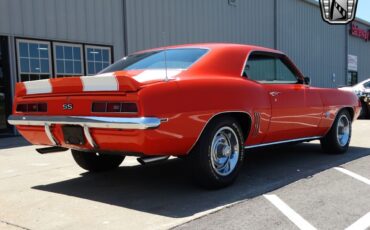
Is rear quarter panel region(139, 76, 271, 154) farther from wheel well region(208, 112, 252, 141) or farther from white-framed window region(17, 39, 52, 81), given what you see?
white-framed window region(17, 39, 52, 81)

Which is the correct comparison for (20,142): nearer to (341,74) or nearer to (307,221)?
(307,221)

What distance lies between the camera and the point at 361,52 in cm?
2881

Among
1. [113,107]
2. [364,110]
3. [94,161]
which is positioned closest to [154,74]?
[113,107]

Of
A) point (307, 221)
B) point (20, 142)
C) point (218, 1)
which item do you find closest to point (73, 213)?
point (307, 221)

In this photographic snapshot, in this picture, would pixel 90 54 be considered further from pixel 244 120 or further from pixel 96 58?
pixel 244 120

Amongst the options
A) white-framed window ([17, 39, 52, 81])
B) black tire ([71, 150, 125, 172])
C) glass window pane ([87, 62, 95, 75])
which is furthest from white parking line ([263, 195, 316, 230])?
glass window pane ([87, 62, 95, 75])

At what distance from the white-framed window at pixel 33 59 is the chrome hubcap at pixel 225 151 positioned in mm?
7259

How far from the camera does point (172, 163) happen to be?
19.7ft

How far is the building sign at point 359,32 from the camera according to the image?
27000 millimetres

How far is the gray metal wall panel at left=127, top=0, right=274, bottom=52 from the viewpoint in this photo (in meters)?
13.0

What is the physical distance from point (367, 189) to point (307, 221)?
4.45 ft

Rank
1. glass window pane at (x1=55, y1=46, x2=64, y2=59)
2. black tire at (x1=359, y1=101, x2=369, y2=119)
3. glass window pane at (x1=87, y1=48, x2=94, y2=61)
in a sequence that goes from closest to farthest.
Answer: glass window pane at (x1=55, y1=46, x2=64, y2=59) < glass window pane at (x1=87, y1=48, x2=94, y2=61) < black tire at (x1=359, y1=101, x2=369, y2=119)

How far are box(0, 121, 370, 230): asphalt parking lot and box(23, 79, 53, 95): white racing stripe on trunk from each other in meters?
1.03

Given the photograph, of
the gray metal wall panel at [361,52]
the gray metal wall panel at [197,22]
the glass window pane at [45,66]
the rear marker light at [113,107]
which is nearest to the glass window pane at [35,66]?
the glass window pane at [45,66]
